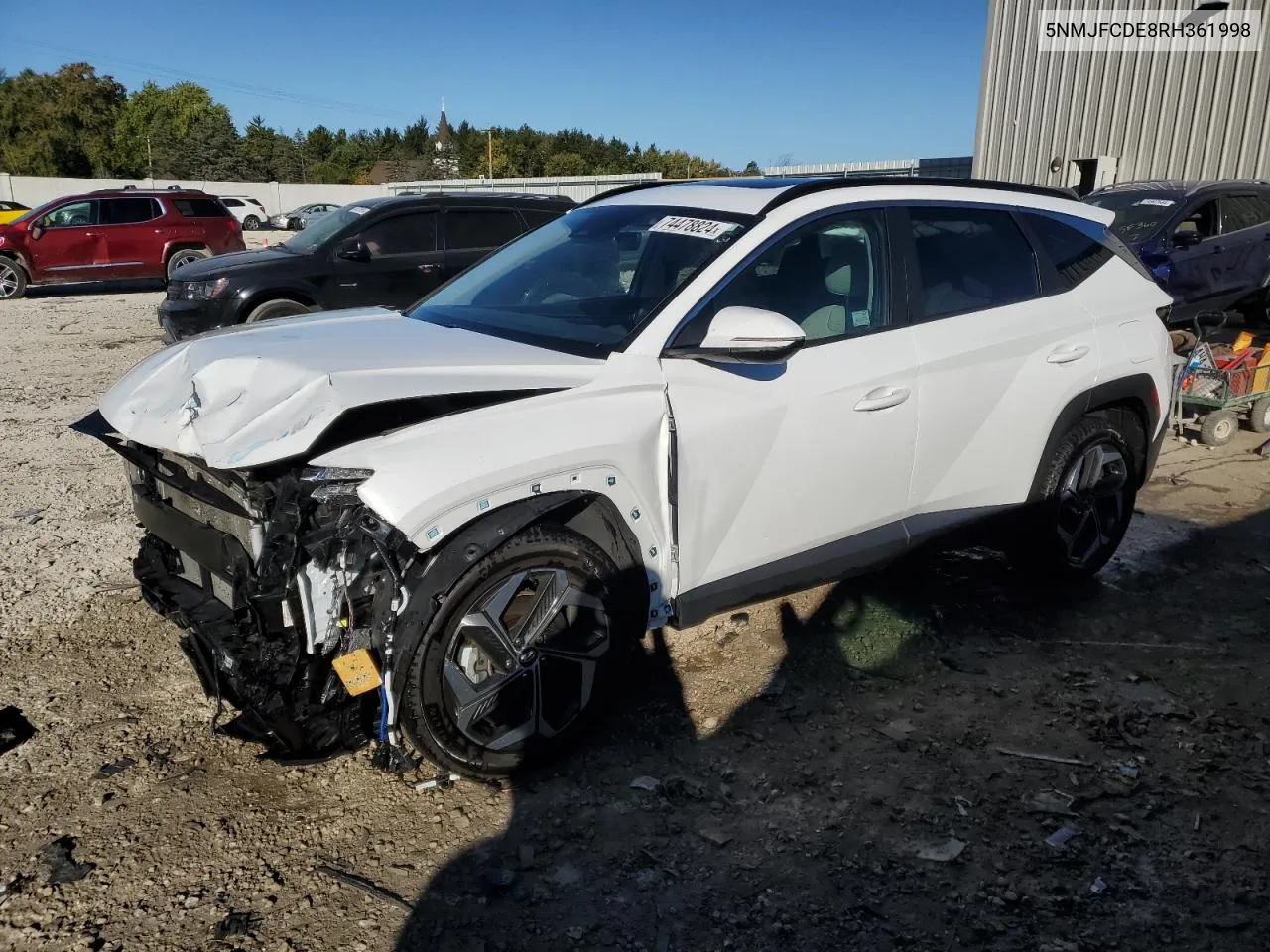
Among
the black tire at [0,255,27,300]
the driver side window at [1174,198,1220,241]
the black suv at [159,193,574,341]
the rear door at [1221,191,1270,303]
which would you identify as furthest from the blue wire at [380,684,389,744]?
the black tire at [0,255,27,300]

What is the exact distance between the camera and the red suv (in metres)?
16.8

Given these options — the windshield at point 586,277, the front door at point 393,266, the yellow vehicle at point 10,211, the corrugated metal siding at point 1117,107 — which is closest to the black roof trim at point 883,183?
the windshield at point 586,277

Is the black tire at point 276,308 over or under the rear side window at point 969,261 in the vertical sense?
under

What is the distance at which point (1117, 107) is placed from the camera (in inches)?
662

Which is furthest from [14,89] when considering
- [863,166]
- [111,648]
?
[111,648]

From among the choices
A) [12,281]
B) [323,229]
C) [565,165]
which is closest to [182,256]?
[12,281]

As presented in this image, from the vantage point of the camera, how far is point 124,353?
1121 cm

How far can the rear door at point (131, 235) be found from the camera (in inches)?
685

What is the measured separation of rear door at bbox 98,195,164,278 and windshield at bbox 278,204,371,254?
Answer: 9534 mm

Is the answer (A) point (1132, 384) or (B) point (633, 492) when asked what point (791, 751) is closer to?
(B) point (633, 492)

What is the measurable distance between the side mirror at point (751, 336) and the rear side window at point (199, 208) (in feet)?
58.9

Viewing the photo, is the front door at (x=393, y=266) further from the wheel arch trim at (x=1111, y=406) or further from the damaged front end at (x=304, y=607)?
the damaged front end at (x=304, y=607)

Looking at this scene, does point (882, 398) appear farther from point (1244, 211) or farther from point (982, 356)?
point (1244, 211)

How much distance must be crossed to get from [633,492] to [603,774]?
96 centimetres
